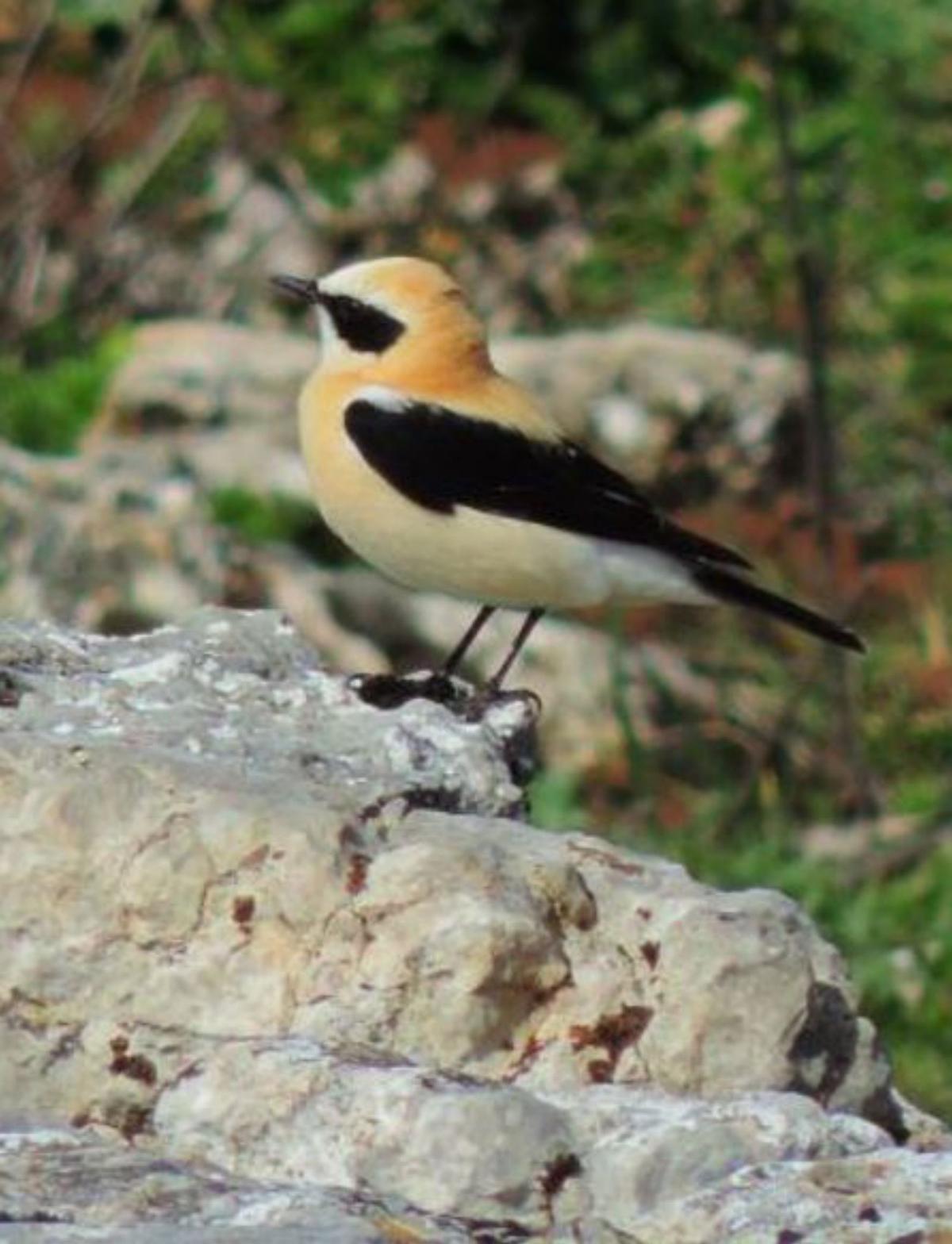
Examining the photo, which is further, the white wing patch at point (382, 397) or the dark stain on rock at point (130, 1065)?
the white wing patch at point (382, 397)

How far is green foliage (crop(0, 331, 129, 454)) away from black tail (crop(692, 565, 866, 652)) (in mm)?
4054

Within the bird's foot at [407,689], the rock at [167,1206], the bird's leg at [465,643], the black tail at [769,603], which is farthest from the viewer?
the black tail at [769,603]

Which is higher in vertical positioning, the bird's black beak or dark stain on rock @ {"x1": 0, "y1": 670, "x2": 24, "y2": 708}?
the bird's black beak

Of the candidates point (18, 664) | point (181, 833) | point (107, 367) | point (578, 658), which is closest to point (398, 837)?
point (181, 833)

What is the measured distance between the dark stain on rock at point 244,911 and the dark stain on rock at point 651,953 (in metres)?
0.45

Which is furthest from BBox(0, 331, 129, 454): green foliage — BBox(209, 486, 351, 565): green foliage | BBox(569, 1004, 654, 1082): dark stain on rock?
BBox(569, 1004, 654, 1082): dark stain on rock

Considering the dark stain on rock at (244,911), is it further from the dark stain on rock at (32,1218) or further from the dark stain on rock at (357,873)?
the dark stain on rock at (32,1218)

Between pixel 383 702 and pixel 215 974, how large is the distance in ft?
3.89

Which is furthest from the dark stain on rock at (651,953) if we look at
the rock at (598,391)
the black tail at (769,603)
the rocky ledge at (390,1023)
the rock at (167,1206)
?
the rock at (598,391)

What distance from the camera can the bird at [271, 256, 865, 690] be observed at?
A: 7.34 meters

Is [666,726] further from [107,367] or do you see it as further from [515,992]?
[515,992]

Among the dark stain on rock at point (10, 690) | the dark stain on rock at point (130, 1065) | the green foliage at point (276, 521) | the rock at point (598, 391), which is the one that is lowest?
the dark stain on rock at point (130, 1065)

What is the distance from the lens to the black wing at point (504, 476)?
24.2 ft

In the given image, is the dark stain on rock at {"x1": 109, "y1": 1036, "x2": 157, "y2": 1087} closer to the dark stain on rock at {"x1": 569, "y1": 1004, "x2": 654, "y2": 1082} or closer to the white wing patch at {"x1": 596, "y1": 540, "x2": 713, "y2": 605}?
the dark stain on rock at {"x1": 569, "y1": 1004, "x2": 654, "y2": 1082}
